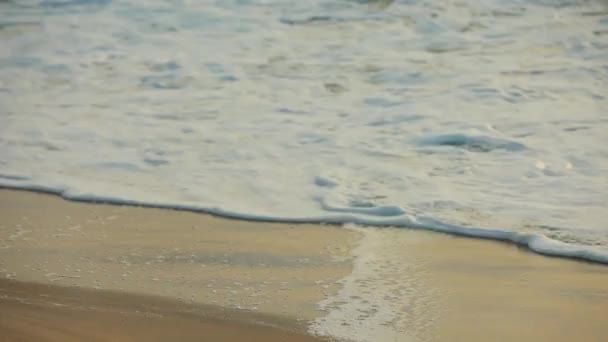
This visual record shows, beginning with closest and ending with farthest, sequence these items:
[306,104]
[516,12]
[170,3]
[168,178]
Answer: [168,178] < [306,104] < [516,12] < [170,3]

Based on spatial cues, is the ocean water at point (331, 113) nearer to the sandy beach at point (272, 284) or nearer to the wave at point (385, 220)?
the wave at point (385, 220)

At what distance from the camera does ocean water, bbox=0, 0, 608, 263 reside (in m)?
4.14

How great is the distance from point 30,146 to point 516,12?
422 cm

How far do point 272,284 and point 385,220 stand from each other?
768 mm

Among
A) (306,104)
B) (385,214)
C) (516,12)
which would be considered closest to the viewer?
(385,214)

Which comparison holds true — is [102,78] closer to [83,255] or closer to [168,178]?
[168,178]

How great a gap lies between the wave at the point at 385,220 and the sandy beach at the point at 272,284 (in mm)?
49

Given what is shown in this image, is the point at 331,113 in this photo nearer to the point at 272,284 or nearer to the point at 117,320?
the point at 272,284

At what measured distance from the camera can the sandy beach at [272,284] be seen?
298 cm

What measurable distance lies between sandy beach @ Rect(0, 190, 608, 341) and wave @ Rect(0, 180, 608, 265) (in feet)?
0.16

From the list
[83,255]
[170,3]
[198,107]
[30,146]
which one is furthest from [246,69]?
[83,255]

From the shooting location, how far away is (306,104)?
5.54m

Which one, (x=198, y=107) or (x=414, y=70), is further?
(x=414, y=70)

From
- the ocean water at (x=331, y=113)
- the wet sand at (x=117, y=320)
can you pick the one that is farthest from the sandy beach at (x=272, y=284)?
the ocean water at (x=331, y=113)
